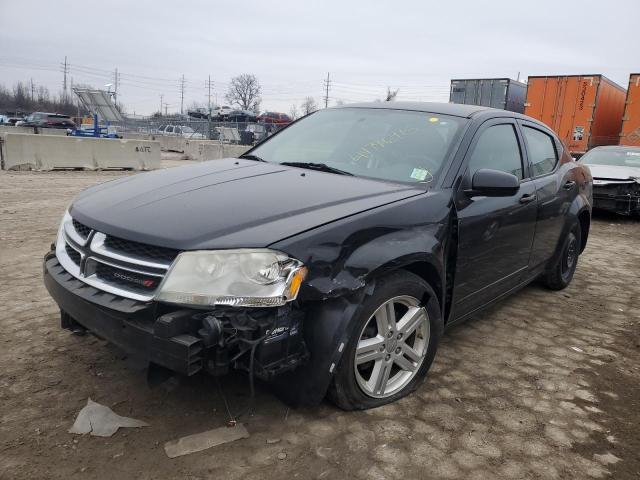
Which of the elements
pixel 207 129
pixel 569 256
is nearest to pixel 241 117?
pixel 207 129

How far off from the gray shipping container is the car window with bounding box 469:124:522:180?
13773mm

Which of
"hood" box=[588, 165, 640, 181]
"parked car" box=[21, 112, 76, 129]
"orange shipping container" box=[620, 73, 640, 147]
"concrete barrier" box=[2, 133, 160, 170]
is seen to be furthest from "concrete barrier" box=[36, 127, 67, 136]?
"hood" box=[588, 165, 640, 181]

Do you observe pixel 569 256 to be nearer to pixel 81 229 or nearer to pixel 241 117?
pixel 81 229

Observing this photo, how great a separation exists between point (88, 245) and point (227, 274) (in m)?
0.82

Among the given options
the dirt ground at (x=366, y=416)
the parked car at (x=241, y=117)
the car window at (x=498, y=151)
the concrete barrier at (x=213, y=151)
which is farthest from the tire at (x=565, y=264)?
the parked car at (x=241, y=117)

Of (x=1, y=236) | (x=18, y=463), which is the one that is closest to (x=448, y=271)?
A: (x=18, y=463)

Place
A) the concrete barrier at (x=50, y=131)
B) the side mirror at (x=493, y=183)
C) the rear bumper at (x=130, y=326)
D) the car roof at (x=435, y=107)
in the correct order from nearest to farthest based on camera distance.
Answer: the rear bumper at (x=130, y=326), the side mirror at (x=493, y=183), the car roof at (x=435, y=107), the concrete barrier at (x=50, y=131)

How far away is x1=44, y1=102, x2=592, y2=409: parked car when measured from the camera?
2090mm

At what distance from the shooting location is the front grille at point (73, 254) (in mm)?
2555

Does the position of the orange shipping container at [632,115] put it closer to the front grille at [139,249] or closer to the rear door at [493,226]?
the rear door at [493,226]

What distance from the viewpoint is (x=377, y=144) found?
335cm

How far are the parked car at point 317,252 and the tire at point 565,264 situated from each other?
112cm

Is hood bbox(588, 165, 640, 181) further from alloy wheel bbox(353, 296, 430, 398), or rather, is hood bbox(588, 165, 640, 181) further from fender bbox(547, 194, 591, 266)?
alloy wheel bbox(353, 296, 430, 398)

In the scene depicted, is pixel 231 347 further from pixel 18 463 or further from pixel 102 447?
pixel 18 463
